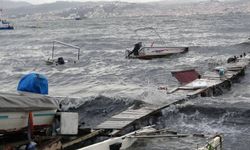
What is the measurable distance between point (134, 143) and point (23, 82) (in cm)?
463

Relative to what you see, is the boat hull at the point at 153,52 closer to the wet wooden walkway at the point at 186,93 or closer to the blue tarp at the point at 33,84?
the wet wooden walkway at the point at 186,93

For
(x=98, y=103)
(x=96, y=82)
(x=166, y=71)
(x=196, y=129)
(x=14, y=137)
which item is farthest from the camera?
(x=166, y=71)

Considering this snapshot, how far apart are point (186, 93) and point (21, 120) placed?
A: 12577 mm

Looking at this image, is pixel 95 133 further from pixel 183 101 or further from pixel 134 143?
pixel 183 101

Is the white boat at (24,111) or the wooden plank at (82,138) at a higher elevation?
the white boat at (24,111)

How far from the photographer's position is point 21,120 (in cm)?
1301

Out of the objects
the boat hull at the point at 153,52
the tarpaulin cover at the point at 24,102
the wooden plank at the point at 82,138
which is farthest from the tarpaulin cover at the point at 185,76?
the tarpaulin cover at the point at 24,102

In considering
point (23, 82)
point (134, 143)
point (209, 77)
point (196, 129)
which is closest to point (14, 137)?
point (23, 82)

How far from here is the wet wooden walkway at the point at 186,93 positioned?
17.9 metres

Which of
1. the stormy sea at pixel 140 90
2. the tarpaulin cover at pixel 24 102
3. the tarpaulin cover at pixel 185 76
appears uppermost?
the tarpaulin cover at pixel 24 102

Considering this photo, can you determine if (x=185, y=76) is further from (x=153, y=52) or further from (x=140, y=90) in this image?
(x=153, y=52)

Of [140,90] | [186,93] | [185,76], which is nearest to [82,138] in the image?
[186,93]

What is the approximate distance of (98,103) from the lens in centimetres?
2403

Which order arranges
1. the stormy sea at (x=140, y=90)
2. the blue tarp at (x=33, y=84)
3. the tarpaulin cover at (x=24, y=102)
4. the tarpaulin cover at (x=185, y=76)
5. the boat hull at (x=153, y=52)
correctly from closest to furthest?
1. the tarpaulin cover at (x=24, y=102)
2. the blue tarp at (x=33, y=84)
3. the stormy sea at (x=140, y=90)
4. the tarpaulin cover at (x=185, y=76)
5. the boat hull at (x=153, y=52)
